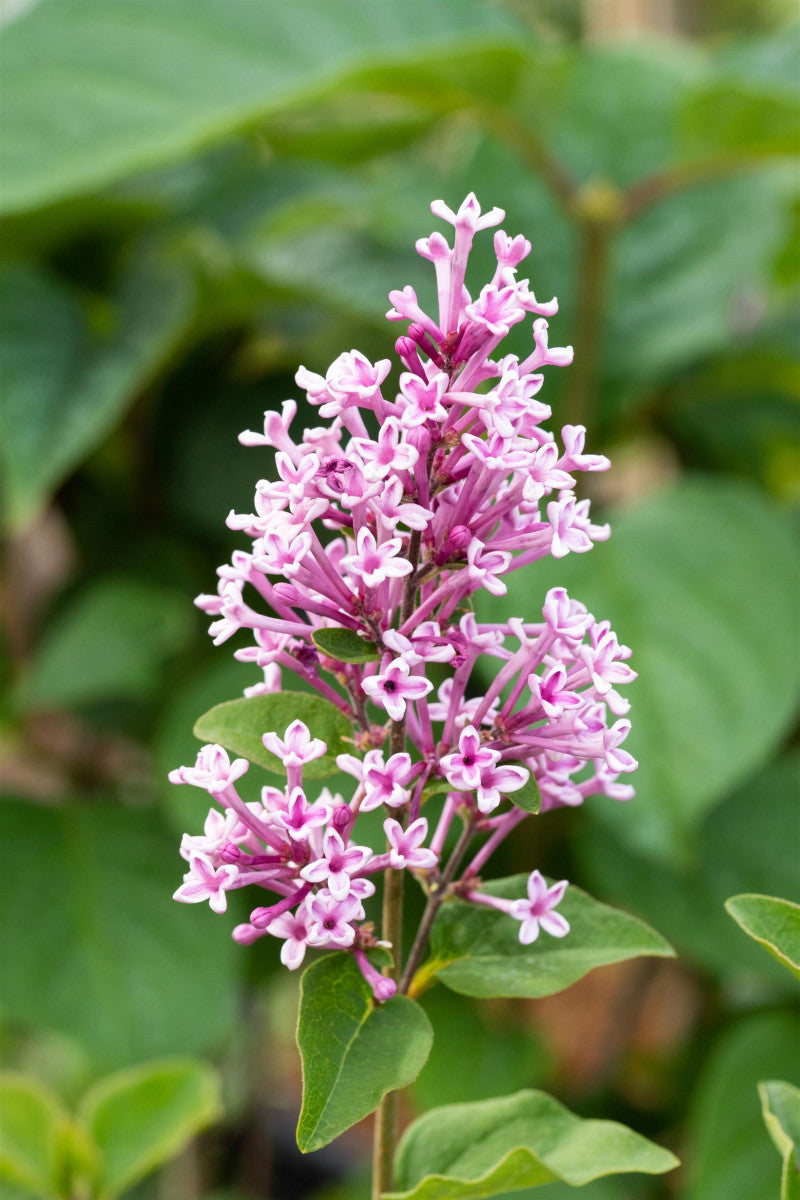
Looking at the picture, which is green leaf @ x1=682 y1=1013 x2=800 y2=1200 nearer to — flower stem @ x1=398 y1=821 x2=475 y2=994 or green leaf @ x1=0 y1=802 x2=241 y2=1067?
green leaf @ x1=0 y1=802 x2=241 y2=1067

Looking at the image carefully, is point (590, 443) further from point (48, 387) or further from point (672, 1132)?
point (672, 1132)

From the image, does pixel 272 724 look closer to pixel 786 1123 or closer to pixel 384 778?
pixel 384 778

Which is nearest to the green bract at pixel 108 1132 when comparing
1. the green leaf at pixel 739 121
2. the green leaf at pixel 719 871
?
the green leaf at pixel 719 871

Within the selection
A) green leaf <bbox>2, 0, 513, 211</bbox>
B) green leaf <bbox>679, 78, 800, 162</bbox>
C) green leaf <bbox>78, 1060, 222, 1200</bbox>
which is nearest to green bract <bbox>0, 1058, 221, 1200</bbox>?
green leaf <bbox>78, 1060, 222, 1200</bbox>

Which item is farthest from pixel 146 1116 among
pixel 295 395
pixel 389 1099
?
pixel 295 395

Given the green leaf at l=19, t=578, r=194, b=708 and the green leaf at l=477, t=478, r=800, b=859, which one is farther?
the green leaf at l=19, t=578, r=194, b=708

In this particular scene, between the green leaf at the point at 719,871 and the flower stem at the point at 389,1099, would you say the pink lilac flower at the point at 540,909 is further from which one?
the green leaf at the point at 719,871
